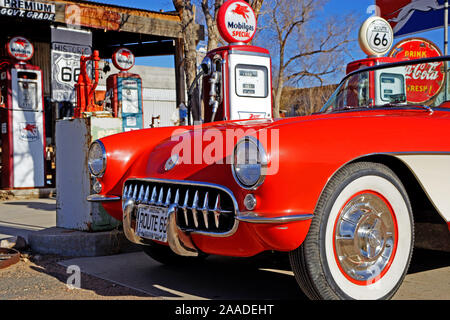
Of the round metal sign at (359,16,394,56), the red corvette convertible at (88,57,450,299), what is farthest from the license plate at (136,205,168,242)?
the round metal sign at (359,16,394,56)

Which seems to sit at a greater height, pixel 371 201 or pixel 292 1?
pixel 292 1

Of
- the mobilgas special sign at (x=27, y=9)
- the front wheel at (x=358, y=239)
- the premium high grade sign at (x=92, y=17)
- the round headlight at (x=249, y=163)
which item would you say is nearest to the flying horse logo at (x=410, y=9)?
the premium high grade sign at (x=92, y=17)

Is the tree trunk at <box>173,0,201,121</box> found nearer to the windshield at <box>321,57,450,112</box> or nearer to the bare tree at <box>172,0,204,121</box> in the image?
the bare tree at <box>172,0,204,121</box>

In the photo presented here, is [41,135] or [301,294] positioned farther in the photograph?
[41,135]

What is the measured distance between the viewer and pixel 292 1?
77.0ft

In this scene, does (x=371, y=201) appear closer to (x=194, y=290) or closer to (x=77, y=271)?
(x=194, y=290)

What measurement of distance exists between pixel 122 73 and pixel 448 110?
11902mm

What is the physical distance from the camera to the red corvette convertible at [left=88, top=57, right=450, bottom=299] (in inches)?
97.5

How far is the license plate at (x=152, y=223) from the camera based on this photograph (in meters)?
2.89

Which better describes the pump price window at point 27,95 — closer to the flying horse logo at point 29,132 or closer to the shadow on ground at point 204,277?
the flying horse logo at point 29,132

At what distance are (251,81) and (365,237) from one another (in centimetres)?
535

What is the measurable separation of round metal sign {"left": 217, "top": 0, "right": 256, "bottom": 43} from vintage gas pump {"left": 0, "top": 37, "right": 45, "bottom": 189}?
196 inches

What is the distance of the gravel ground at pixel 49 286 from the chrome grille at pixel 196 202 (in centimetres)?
63
